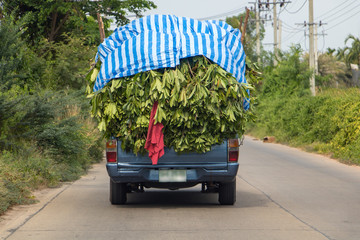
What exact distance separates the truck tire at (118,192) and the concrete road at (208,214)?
0.52 feet

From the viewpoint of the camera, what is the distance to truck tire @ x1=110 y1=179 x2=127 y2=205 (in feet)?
34.2

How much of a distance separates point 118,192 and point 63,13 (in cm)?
1697

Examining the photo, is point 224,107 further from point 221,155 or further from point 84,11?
point 84,11

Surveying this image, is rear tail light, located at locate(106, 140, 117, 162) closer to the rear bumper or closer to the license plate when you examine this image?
the rear bumper

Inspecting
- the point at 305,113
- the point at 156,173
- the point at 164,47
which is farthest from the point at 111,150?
the point at 305,113

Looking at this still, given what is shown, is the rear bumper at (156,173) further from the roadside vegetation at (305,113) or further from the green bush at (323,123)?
the green bush at (323,123)

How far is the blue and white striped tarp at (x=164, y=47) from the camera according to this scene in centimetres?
962

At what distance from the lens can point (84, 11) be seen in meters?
28.0

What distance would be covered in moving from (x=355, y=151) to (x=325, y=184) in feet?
19.8

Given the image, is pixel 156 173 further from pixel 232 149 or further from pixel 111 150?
pixel 232 149

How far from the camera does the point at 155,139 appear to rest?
9461mm

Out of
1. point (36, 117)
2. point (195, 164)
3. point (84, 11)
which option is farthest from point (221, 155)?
point (84, 11)

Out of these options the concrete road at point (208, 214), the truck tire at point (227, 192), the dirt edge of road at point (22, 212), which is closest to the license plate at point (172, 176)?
the concrete road at point (208, 214)

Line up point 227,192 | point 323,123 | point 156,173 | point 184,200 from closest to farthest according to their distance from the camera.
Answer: point 156,173
point 227,192
point 184,200
point 323,123
